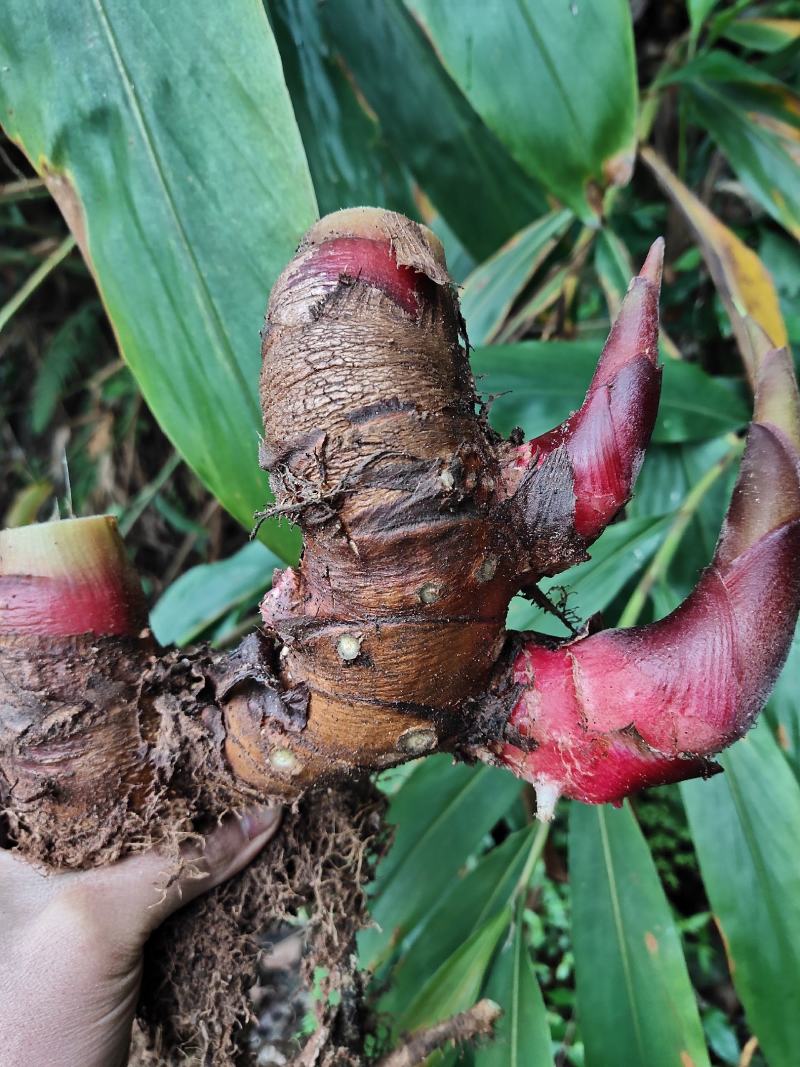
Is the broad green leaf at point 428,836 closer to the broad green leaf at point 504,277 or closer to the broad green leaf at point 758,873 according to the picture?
the broad green leaf at point 758,873

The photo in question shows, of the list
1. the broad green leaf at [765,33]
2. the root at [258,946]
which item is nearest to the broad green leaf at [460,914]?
the root at [258,946]

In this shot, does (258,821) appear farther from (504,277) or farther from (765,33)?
(765,33)

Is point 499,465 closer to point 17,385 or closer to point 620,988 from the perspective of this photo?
point 620,988

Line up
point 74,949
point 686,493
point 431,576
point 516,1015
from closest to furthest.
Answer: point 431,576 < point 74,949 < point 516,1015 < point 686,493

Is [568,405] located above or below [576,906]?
above

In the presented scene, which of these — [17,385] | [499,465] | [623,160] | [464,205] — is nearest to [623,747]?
[499,465]

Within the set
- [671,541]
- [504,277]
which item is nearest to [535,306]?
[504,277]

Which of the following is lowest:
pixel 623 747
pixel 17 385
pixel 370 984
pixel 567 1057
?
pixel 567 1057
